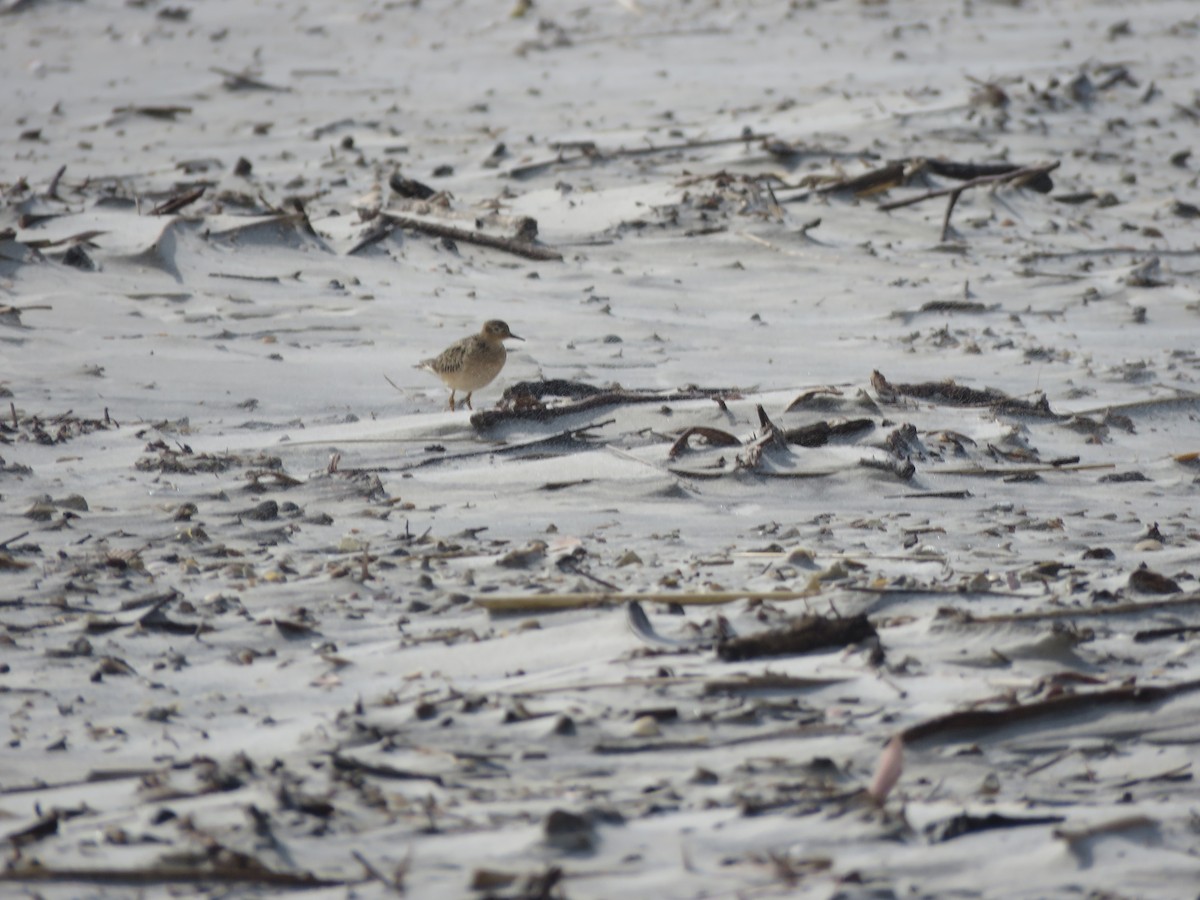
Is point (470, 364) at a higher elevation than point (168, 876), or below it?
below

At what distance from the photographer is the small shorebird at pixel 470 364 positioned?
5.29 m

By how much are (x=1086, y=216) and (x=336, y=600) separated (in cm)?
625

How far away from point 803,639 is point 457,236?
15.7ft

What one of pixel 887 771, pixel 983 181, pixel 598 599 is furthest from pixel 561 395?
pixel 983 181

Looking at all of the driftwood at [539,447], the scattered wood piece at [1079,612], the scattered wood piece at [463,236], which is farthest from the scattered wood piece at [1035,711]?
the scattered wood piece at [463,236]

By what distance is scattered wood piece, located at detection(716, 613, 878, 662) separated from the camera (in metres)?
3.02

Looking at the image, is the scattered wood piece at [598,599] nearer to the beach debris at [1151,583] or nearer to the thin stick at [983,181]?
the beach debris at [1151,583]

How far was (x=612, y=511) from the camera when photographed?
426 centimetres

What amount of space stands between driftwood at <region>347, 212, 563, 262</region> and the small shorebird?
204 cm

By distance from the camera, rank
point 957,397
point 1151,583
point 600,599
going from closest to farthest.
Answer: point 600,599, point 1151,583, point 957,397

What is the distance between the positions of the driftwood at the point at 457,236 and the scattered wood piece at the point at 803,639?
15.1 feet

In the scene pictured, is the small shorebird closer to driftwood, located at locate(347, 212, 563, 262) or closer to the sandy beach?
the sandy beach

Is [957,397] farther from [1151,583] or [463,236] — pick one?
[463,236]

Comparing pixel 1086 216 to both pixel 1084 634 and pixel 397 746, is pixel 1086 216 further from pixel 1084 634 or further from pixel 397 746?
pixel 397 746
